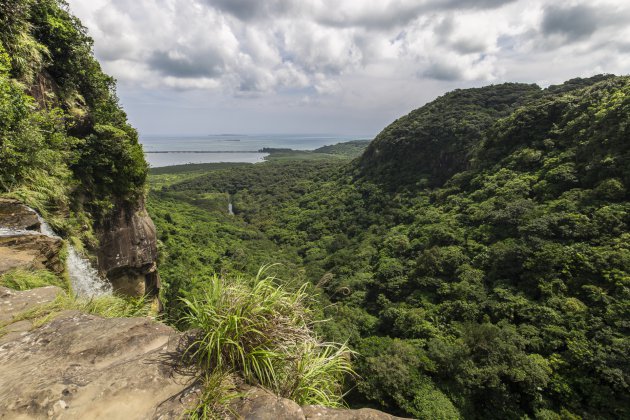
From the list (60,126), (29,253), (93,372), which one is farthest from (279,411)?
(60,126)

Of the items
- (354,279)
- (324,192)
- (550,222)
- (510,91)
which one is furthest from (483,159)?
(324,192)

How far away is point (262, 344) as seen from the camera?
269 centimetres

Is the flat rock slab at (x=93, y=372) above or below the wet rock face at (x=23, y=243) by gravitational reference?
below

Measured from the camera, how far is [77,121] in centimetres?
971

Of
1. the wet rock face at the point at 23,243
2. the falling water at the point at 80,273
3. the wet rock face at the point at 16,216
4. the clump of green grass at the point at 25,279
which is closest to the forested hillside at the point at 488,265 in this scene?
the falling water at the point at 80,273

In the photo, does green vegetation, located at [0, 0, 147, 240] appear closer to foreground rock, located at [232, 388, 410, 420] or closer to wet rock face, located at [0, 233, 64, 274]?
wet rock face, located at [0, 233, 64, 274]

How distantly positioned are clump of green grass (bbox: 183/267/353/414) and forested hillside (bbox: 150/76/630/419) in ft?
1.89

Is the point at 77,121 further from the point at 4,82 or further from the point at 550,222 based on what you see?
the point at 550,222

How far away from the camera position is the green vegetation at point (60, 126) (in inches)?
248

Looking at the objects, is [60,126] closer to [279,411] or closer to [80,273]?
[80,273]

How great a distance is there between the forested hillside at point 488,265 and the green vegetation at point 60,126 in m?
5.07

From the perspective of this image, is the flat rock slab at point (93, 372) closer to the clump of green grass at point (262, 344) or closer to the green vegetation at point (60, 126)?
the clump of green grass at point (262, 344)

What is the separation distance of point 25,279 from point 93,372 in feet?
10.1

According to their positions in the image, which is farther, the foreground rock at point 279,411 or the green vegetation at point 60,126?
the green vegetation at point 60,126
